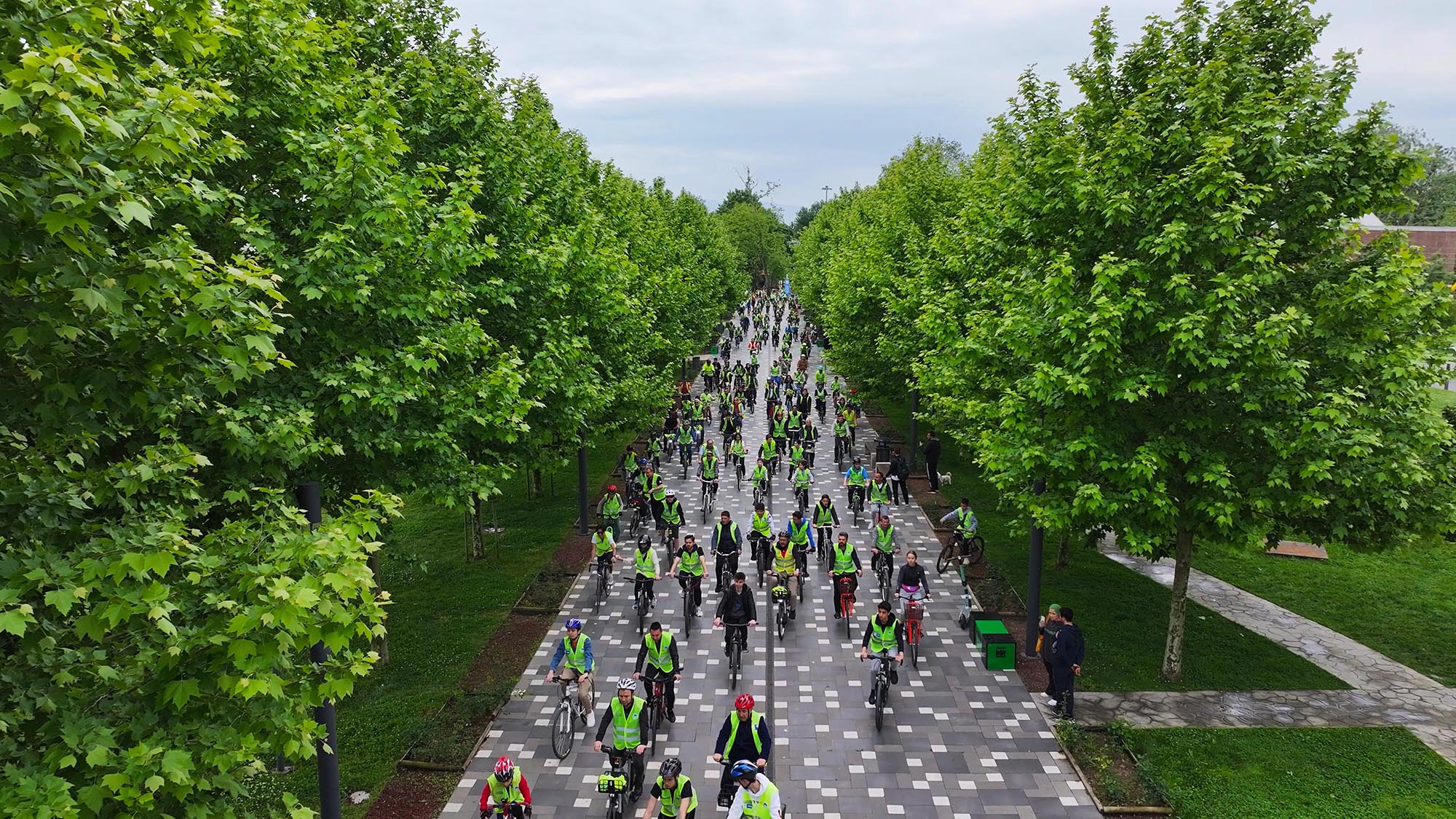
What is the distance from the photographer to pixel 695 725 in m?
12.7

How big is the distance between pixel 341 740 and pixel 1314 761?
13.8m

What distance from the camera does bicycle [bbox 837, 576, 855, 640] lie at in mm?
15898

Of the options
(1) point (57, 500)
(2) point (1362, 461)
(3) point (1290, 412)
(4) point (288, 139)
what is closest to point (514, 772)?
(1) point (57, 500)

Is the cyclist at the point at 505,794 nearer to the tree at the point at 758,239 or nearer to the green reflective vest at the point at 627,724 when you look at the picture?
the green reflective vest at the point at 627,724

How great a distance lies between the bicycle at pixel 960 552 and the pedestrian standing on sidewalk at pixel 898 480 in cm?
590

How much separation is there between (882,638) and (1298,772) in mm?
5748

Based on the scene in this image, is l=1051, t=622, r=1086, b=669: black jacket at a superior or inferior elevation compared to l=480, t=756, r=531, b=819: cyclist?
superior

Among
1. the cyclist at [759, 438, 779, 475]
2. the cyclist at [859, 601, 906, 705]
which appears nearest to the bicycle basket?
the cyclist at [859, 601, 906, 705]

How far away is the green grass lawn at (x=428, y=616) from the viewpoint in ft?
37.9

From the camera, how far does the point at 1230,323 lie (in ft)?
36.1

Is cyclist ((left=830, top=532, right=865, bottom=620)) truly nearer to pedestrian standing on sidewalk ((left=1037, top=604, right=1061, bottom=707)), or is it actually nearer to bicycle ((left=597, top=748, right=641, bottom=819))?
pedestrian standing on sidewalk ((left=1037, top=604, right=1061, bottom=707))

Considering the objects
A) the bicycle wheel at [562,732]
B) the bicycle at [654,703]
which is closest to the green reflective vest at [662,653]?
the bicycle at [654,703]

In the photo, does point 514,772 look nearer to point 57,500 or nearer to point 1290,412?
point 57,500

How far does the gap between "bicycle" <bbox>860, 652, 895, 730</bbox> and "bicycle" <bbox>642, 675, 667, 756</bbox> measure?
317 centimetres
